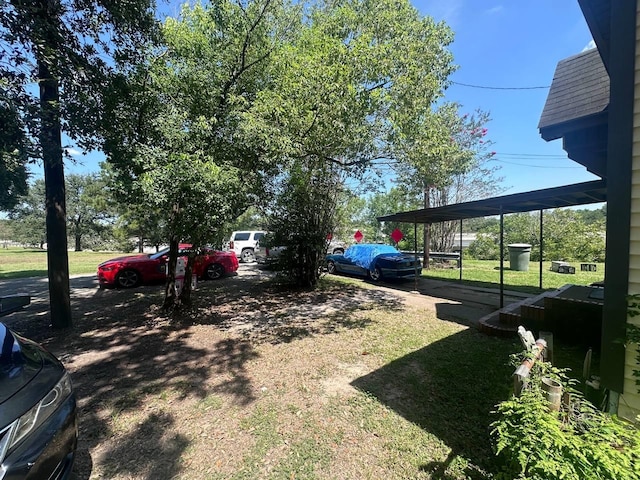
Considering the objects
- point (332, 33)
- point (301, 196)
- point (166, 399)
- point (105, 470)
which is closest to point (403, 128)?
point (332, 33)

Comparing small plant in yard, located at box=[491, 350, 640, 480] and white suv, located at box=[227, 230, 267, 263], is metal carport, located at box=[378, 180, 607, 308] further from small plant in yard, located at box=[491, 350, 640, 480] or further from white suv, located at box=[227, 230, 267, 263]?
white suv, located at box=[227, 230, 267, 263]

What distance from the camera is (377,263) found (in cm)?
1069

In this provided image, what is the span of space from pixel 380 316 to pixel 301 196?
384 centimetres

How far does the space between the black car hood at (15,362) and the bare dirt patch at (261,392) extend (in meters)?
0.92

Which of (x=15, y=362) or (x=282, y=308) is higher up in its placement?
(x=15, y=362)

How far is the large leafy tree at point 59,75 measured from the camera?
380 cm

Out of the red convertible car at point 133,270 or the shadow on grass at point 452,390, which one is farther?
the red convertible car at point 133,270

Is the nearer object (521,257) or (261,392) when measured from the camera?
(261,392)

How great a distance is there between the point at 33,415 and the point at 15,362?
465 millimetres

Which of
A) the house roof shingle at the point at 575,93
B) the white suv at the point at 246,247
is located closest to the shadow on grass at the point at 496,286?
the house roof shingle at the point at 575,93

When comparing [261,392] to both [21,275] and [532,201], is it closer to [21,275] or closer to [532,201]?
[532,201]

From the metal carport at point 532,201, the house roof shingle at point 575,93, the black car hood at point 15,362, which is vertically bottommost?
the black car hood at point 15,362

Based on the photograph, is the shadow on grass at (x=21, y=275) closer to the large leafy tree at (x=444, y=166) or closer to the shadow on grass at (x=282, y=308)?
the shadow on grass at (x=282, y=308)

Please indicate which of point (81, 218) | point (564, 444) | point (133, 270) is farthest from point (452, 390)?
point (81, 218)
